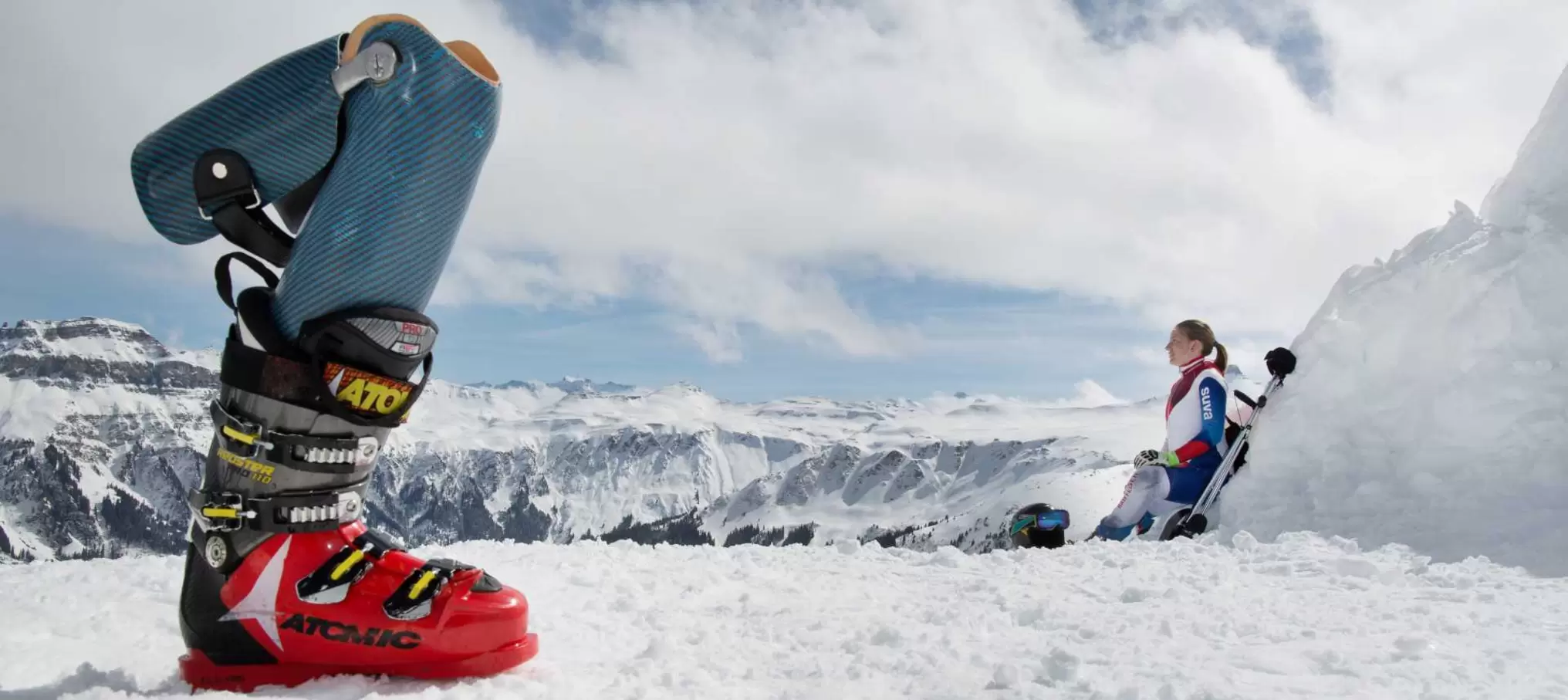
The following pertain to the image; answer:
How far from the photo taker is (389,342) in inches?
79.1

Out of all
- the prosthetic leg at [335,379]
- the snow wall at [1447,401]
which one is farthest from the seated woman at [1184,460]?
the prosthetic leg at [335,379]

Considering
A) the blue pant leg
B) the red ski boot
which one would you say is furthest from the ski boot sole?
the blue pant leg

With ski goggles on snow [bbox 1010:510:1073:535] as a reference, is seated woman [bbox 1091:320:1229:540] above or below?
above

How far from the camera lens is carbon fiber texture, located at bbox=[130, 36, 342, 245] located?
211 cm

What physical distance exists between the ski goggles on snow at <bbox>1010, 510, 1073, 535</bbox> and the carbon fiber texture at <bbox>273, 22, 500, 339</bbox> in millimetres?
5594

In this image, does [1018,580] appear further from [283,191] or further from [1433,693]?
[283,191]

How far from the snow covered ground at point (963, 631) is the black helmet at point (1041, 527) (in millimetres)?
2417

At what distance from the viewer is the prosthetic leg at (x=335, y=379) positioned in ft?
6.34

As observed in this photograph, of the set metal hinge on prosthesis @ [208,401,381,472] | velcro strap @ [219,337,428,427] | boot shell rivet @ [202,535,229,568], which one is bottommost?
boot shell rivet @ [202,535,229,568]

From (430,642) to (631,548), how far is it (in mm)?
3099

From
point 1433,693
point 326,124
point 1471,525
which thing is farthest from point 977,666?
point 1471,525

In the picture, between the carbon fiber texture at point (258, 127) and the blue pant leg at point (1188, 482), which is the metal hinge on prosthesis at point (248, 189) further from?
the blue pant leg at point (1188, 482)

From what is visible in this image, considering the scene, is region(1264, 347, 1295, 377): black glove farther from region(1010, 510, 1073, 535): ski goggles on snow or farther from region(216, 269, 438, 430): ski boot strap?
region(216, 269, 438, 430): ski boot strap

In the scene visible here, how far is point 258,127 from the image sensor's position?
2.12m
